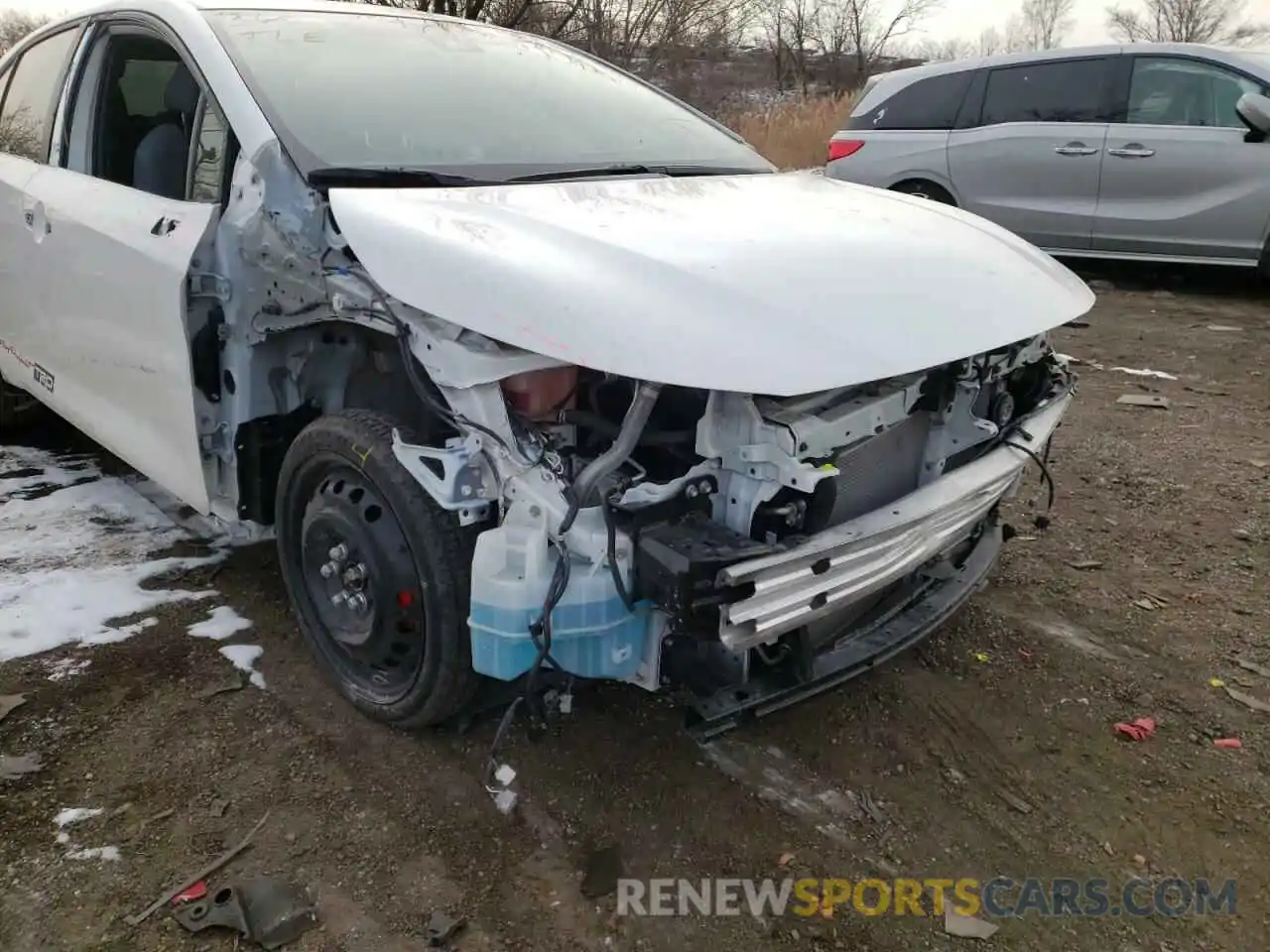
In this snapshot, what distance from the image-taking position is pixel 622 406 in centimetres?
237

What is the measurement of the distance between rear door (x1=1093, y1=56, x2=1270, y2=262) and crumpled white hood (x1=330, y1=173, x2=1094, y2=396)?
5650 mm

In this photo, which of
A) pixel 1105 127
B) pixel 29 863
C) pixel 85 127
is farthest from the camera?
pixel 1105 127

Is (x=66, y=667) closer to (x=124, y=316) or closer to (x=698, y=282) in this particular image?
(x=124, y=316)

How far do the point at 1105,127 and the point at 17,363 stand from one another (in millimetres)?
7457

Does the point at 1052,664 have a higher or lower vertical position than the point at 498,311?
lower

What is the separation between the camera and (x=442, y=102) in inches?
119

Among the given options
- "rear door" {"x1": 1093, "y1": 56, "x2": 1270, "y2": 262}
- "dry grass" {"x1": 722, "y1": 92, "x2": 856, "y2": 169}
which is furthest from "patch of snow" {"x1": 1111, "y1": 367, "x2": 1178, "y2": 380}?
"dry grass" {"x1": 722, "y1": 92, "x2": 856, "y2": 169}

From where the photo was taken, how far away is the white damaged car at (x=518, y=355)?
204 centimetres

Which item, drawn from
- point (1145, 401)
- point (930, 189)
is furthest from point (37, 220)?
point (930, 189)

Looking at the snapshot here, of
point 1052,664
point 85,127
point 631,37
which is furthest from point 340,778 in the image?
point 631,37

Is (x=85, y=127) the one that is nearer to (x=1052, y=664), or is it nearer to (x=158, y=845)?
(x=158, y=845)

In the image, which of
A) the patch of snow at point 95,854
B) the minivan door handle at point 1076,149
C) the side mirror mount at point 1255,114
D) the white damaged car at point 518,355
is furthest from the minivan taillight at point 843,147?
the patch of snow at point 95,854

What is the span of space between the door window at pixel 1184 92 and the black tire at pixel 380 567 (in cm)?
725

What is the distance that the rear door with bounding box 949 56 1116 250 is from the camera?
7727mm
